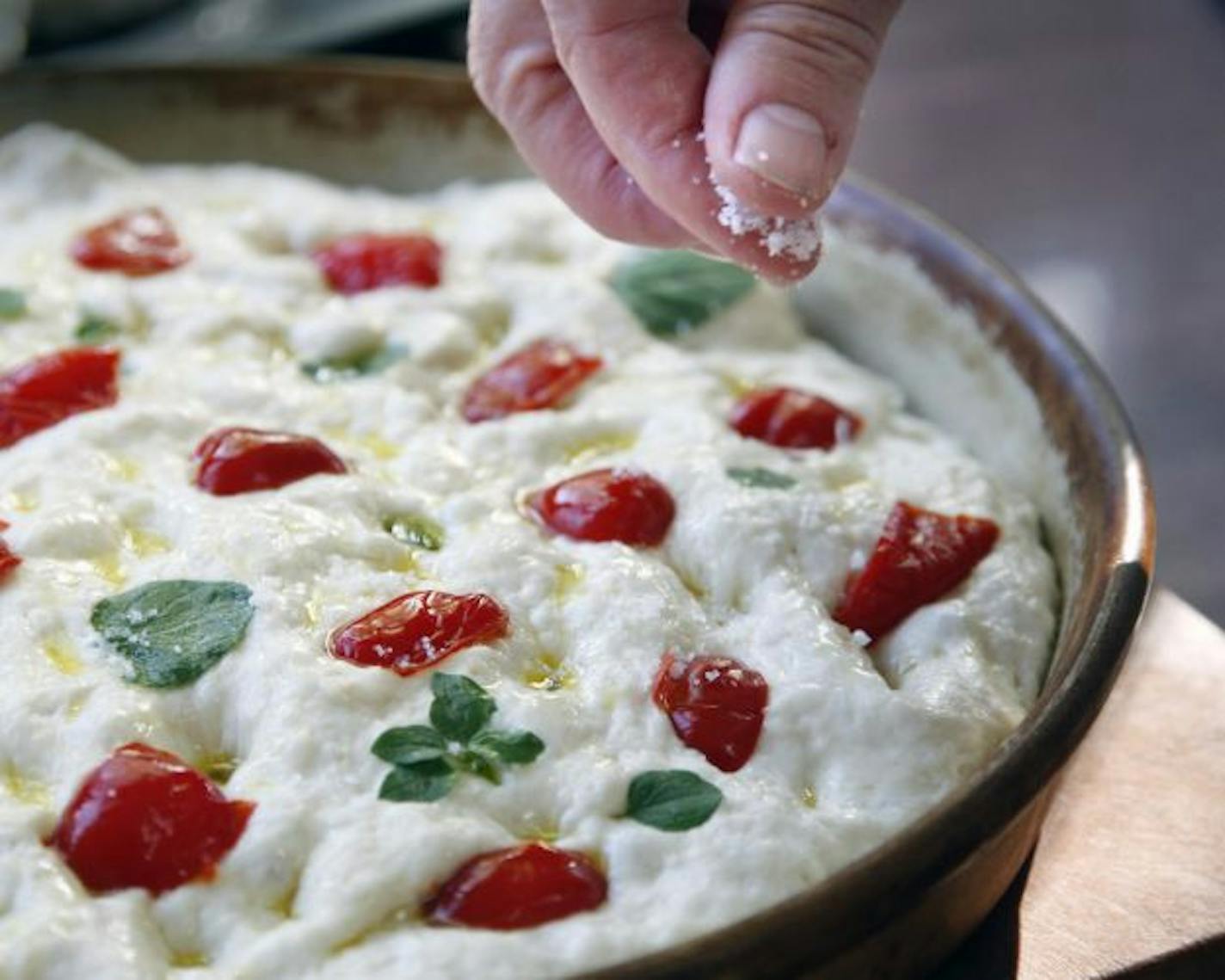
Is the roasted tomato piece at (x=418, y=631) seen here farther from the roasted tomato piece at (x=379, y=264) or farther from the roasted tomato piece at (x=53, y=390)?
the roasted tomato piece at (x=379, y=264)

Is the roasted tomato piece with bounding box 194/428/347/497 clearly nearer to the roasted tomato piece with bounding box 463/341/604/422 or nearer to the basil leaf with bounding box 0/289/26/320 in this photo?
the roasted tomato piece with bounding box 463/341/604/422

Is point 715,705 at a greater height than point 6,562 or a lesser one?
greater

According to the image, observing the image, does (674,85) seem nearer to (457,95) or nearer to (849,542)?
(849,542)

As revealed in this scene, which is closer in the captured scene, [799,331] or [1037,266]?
[799,331]

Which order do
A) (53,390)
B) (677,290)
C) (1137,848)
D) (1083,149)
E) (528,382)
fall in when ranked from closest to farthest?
(1137,848) < (53,390) < (528,382) < (677,290) < (1083,149)

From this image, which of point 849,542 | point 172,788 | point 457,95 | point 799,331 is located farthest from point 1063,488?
point 457,95

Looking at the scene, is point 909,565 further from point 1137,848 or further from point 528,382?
point 528,382

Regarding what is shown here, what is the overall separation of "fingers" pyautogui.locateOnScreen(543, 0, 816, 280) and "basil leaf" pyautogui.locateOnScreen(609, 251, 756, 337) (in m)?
0.70

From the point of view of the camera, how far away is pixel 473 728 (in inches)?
72.1

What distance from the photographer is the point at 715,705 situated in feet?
6.21

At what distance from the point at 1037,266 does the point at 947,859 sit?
217 centimetres

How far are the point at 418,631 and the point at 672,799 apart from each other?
0.36 meters

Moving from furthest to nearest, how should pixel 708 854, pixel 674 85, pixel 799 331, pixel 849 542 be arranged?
pixel 799 331 < pixel 849 542 < pixel 674 85 < pixel 708 854

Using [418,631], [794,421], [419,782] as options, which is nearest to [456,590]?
[418,631]
